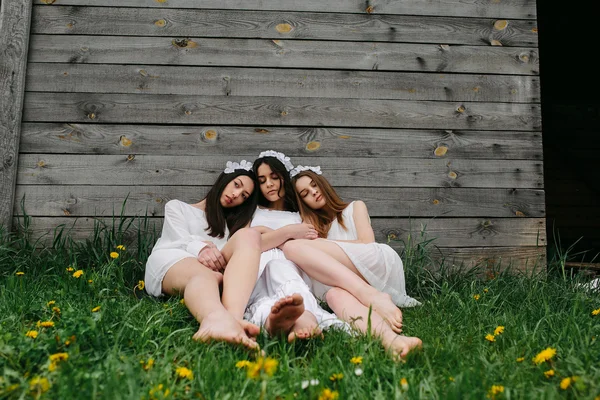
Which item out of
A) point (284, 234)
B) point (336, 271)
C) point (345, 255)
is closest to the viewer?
point (336, 271)

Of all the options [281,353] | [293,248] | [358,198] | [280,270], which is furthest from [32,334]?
[358,198]

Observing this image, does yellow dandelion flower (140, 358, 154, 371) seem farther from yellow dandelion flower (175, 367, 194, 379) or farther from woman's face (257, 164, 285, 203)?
woman's face (257, 164, 285, 203)

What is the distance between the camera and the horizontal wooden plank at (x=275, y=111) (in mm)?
3209

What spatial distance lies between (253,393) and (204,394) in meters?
0.13

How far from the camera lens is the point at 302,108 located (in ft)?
10.9

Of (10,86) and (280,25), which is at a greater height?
(280,25)

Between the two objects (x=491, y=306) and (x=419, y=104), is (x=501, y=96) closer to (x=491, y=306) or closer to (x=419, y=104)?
(x=419, y=104)

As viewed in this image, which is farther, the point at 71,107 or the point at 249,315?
the point at 71,107

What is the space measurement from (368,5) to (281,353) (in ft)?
8.85

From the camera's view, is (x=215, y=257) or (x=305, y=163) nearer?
(x=215, y=257)

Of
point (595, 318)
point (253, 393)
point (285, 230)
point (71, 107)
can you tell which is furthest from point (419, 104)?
point (253, 393)

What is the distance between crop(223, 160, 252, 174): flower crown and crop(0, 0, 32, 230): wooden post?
54.6 inches

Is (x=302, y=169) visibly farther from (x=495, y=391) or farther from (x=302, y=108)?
(x=495, y=391)

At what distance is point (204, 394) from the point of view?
4.16 feet
